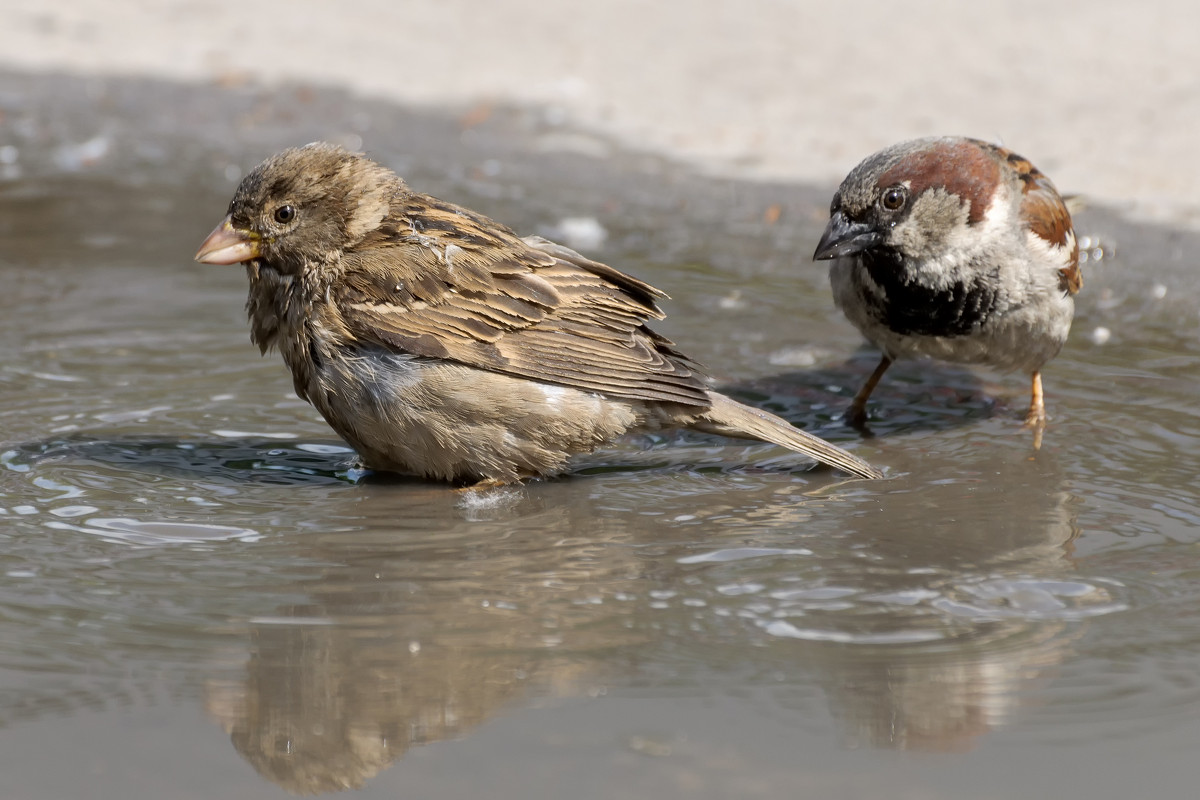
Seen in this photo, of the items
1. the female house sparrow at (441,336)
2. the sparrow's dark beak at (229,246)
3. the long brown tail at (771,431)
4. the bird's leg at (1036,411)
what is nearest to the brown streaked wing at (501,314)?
the female house sparrow at (441,336)

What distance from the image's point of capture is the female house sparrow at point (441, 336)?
4.25 m

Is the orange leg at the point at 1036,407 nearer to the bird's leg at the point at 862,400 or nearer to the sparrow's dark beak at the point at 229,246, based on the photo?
the bird's leg at the point at 862,400

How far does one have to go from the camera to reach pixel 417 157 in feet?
27.0

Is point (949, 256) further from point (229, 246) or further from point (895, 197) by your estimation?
point (229, 246)

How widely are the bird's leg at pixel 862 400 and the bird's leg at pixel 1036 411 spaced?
50 centimetres

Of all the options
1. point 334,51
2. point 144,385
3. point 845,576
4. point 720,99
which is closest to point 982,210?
point 845,576

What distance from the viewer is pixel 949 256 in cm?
483

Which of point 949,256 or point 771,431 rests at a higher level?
point 949,256

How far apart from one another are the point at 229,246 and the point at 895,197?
210 centimetres

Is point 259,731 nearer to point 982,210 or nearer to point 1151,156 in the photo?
point 982,210

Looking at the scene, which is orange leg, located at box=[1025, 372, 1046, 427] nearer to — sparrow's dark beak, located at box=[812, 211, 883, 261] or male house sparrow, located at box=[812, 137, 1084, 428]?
male house sparrow, located at box=[812, 137, 1084, 428]

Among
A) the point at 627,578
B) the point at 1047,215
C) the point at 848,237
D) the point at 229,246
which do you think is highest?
the point at 1047,215

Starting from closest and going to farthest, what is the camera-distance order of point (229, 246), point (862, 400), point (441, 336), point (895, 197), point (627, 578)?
point (627, 578), point (441, 336), point (229, 246), point (895, 197), point (862, 400)

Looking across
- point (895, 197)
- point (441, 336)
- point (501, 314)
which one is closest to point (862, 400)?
point (895, 197)
